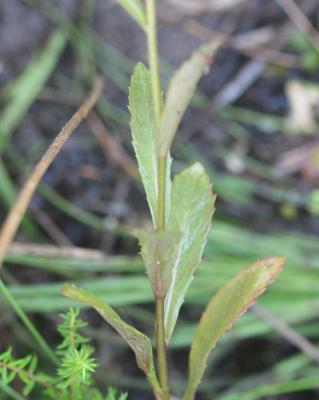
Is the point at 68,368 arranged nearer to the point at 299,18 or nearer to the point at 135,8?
the point at 135,8

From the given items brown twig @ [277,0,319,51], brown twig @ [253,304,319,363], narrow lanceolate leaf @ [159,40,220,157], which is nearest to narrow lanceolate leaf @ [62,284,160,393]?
narrow lanceolate leaf @ [159,40,220,157]

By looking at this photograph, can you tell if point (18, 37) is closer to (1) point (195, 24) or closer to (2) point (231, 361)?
(1) point (195, 24)

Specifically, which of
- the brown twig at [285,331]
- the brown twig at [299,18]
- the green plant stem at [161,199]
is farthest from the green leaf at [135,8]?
the brown twig at [299,18]

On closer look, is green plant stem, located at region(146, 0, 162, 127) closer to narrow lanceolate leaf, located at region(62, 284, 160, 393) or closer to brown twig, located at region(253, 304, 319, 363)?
narrow lanceolate leaf, located at region(62, 284, 160, 393)

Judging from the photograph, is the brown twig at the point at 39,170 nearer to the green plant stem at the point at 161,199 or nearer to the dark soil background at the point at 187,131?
the green plant stem at the point at 161,199

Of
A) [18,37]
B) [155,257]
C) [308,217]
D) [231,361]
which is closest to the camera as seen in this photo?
[155,257]

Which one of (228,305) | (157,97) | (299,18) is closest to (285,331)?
(228,305)

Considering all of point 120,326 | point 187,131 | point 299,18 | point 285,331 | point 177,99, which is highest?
point 299,18

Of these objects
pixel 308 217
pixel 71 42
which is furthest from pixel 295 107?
pixel 71 42
